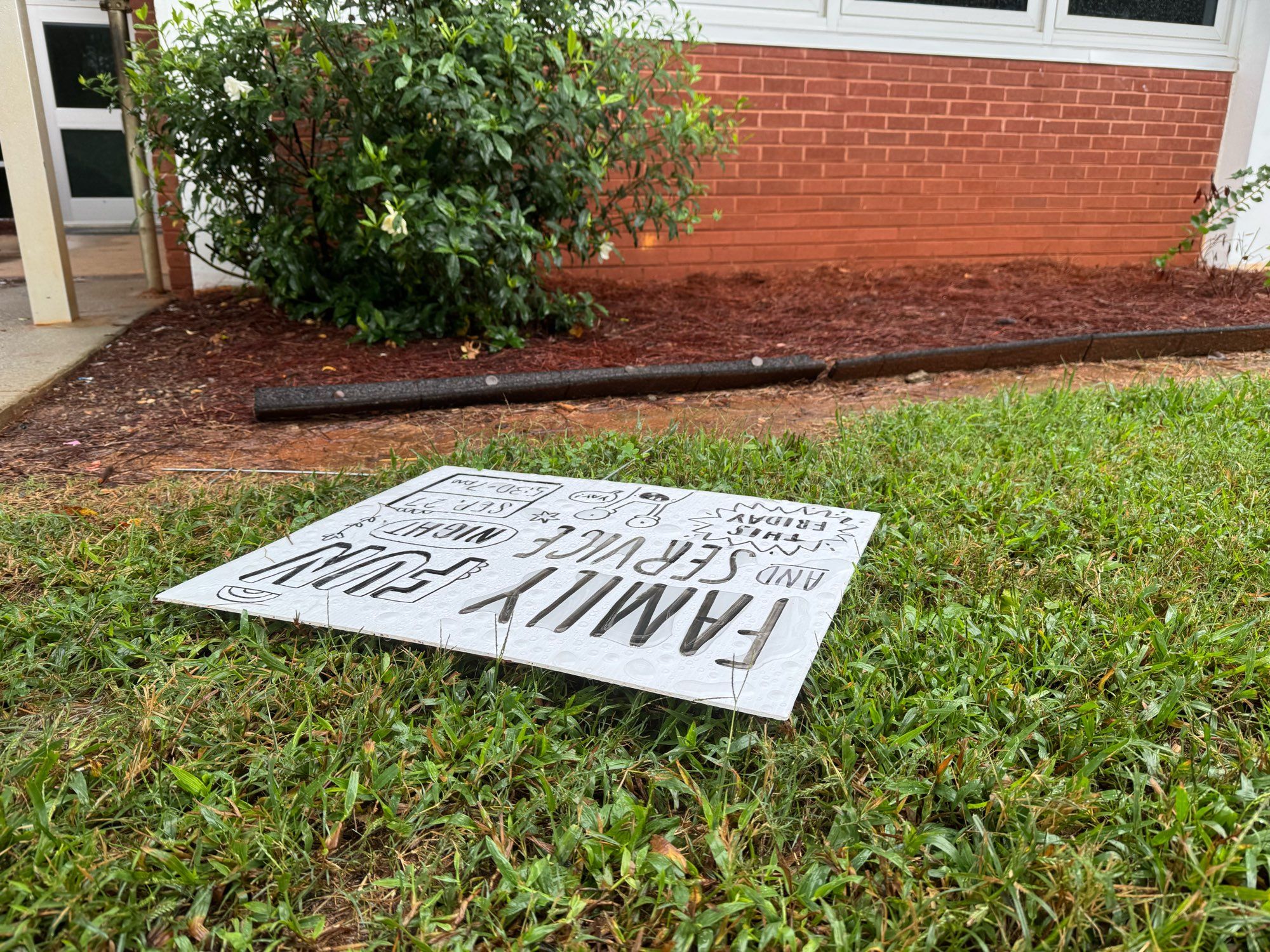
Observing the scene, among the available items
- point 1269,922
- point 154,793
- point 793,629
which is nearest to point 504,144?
point 793,629

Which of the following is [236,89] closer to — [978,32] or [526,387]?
[526,387]

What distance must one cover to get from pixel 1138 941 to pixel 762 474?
5.42 feet

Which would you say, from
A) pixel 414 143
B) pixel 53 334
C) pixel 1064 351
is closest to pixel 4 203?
pixel 53 334

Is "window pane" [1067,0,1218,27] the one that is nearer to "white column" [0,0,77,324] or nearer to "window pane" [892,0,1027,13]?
"window pane" [892,0,1027,13]

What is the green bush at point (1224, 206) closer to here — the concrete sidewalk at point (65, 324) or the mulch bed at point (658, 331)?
the mulch bed at point (658, 331)

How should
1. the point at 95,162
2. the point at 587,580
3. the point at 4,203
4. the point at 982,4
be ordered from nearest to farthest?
the point at 587,580
the point at 982,4
the point at 95,162
the point at 4,203

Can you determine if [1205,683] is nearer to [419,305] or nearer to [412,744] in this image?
[412,744]

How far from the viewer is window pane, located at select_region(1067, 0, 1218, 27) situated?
248 inches

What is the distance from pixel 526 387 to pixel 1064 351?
253cm

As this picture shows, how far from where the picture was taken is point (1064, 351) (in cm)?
416

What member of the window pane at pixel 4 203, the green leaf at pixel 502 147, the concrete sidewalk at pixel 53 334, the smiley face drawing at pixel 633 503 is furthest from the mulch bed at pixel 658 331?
the window pane at pixel 4 203

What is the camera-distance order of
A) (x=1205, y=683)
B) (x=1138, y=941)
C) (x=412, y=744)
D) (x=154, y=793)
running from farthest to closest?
1. (x=1205, y=683)
2. (x=412, y=744)
3. (x=154, y=793)
4. (x=1138, y=941)

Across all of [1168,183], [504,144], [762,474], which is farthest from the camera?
[1168,183]

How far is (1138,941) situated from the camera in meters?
1.03
